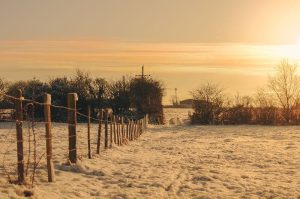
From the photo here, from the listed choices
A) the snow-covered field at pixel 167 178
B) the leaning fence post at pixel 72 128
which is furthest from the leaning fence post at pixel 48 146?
the leaning fence post at pixel 72 128

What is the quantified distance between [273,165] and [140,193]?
701cm

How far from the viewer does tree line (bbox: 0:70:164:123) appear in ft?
166

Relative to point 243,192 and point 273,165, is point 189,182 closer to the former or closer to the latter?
point 243,192

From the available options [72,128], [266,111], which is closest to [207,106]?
[266,111]

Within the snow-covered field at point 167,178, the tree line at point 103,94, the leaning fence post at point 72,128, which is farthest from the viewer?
the tree line at point 103,94

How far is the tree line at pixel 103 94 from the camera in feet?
166

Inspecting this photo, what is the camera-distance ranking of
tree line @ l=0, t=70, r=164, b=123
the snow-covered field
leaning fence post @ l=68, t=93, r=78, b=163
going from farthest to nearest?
tree line @ l=0, t=70, r=164, b=123 < leaning fence post @ l=68, t=93, r=78, b=163 < the snow-covered field

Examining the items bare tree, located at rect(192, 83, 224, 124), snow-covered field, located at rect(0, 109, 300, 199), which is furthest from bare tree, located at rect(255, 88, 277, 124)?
snow-covered field, located at rect(0, 109, 300, 199)

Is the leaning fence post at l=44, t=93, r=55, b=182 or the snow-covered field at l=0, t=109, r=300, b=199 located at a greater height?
the leaning fence post at l=44, t=93, r=55, b=182

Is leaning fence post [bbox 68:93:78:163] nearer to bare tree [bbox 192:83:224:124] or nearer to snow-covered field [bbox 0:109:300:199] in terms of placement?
snow-covered field [bbox 0:109:300:199]

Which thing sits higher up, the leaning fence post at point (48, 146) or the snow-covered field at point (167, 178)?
the leaning fence post at point (48, 146)

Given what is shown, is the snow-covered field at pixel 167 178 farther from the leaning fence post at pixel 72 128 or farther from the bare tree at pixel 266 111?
the bare tree at pixel 266 111

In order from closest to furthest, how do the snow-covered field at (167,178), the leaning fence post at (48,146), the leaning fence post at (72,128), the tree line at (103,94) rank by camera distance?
the snow-covered field at (167,178) → the leaning fence post at (48,146) → the leaning fence post at (72,128) → the tree line at (103,94)

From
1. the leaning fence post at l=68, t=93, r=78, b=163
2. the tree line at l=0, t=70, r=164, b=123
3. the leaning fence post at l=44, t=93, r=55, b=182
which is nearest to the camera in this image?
the leaning fence post at l=44, t=93, r=55, b=182
